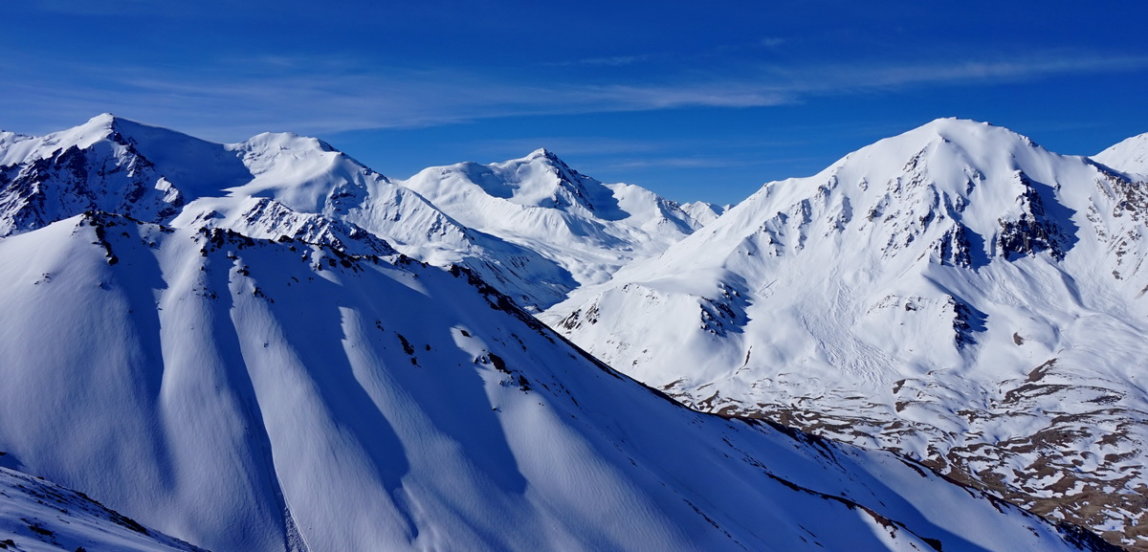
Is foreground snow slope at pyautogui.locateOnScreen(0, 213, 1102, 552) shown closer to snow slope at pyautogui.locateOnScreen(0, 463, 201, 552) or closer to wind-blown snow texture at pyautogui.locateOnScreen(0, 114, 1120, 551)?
wind-blown snow texture at pyautogui.locateOnScreen(0, 114, 1120, 551)

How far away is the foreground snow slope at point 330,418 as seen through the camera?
6034 centimetres

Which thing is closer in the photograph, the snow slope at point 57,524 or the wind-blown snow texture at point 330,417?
the snow slope at point 57,524

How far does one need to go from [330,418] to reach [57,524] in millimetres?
33502

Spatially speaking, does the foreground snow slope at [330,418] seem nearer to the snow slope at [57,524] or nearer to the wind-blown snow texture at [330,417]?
the wind-blown snow texture at [330,417]

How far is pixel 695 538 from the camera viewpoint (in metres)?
70.6

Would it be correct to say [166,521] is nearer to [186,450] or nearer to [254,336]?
[186,450]

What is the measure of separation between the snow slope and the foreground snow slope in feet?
38.5

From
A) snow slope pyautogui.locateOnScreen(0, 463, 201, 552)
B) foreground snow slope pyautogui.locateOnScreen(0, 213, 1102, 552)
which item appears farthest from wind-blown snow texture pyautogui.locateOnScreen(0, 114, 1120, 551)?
snow slope pyautogui.locateOnScreen(0, 463, 201, 552)

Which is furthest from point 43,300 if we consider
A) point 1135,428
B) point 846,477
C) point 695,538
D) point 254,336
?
point 1135,428

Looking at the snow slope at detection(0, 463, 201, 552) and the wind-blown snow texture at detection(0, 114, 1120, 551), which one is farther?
the wind-blown snow texture at detection(0, 114, 1120, 551)

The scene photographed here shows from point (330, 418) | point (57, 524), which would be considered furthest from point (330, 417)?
point (57, 524)

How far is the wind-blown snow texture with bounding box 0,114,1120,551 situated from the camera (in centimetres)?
6034

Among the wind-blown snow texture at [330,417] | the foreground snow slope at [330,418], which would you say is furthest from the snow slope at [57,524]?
the foreground snow slope at [330,418]

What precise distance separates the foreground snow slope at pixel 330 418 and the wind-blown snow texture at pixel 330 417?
216 millimetres
